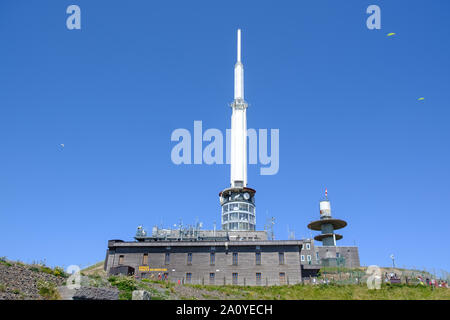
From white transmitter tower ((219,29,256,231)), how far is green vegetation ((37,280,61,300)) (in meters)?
54.5

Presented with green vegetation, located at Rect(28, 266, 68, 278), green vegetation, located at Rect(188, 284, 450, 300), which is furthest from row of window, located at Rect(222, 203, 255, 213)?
green vegetation, located at Rect(28, 266, 68, 278)

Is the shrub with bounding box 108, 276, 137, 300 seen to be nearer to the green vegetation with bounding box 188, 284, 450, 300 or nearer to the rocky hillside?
the rocky hillside

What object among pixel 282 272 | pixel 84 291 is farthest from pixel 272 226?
pixel 84 291

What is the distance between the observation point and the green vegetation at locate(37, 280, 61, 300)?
23312 mm

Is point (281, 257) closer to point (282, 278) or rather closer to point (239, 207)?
point (282, 278)

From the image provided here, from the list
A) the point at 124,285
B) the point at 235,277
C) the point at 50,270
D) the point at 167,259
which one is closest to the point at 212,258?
the point at 235,277

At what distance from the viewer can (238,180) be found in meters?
84.4

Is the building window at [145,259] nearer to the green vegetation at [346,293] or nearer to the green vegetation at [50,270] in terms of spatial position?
the green vegetation at [346,293]

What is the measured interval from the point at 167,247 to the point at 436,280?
112 ft

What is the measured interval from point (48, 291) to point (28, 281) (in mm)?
Result: 2470
